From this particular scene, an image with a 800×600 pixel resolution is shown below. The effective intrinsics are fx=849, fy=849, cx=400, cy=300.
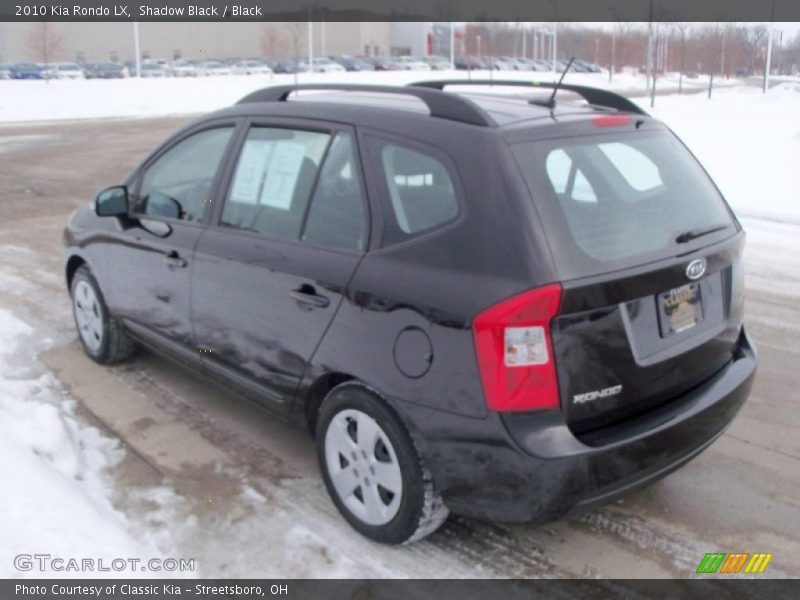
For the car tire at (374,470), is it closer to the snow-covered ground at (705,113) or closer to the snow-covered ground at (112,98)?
the snow-covered ground at (705,113)

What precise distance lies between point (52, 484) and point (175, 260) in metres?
1.31

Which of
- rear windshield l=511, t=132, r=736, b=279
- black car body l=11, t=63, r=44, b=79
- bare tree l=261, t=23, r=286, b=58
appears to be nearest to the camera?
rear windshield l=511, t=132, r=736, b=279

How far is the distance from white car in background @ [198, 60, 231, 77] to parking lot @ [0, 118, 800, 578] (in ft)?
→ 200

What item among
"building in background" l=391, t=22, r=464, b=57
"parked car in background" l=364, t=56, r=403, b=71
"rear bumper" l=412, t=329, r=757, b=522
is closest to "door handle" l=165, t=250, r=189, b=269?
"rear bumper" l=412, t=329, r=757, b=522

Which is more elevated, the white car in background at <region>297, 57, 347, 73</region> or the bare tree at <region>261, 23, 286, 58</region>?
the bare tree at <region>261, 23, 286, 58</region>

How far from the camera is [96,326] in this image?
5.40m

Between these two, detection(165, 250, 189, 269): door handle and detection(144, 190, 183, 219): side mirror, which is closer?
detection(165, 250, 189, 269): door handle

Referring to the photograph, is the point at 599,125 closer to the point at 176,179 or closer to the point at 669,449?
the point at 669,449

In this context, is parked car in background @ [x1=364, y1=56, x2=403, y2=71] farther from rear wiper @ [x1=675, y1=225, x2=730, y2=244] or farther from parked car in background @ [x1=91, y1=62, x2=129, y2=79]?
rear wiper @ [x1=675, y1=225, x2=730, y2=244]

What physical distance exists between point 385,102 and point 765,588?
251 centimetres

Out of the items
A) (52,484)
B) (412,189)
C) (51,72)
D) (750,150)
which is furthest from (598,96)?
(51,72)

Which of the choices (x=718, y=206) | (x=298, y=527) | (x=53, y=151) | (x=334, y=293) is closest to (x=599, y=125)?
(x=718, y=206)

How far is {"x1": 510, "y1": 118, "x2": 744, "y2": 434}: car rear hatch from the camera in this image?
A: 9.76ft

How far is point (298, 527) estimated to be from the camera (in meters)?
3.58
